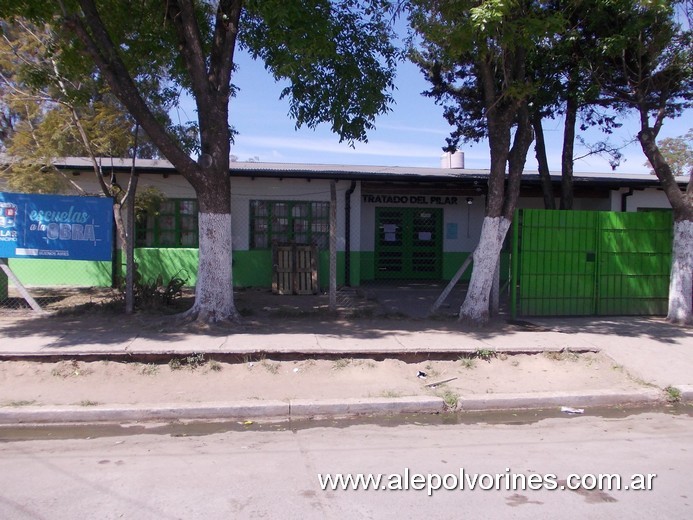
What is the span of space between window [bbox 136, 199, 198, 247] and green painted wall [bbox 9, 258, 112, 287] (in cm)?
119

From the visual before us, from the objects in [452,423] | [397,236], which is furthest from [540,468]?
[397,236]

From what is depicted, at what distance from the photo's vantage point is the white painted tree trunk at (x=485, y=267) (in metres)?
8.99

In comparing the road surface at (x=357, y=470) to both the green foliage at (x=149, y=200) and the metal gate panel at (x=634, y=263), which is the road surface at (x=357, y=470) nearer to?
the metal gate panel at (x=634, y=263)

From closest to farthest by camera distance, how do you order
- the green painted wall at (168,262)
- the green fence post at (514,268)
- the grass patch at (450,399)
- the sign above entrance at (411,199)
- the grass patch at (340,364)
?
the grass patch at (450,399) < the grass patch at (340,364) < the green fence post at (514,268) < the green painted wall at (168,262) < the sign above entrance at (411,199)

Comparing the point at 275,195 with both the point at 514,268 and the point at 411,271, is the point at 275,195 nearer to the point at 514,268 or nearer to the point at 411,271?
the point at 411,271

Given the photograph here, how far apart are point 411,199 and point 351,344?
9.15 m

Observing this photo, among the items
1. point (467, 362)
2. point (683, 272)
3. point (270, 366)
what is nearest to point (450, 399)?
point (467, 362)

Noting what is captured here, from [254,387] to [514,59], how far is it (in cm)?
652

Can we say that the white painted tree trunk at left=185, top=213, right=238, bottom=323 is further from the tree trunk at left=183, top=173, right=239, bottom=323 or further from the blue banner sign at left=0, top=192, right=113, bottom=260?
the blue banner sign at left=0, top=192, right=113, bottom=260

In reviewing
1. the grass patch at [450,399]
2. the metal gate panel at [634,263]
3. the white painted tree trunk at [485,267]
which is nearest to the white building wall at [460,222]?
the metal gate panel at [634,263]

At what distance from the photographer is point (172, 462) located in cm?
461

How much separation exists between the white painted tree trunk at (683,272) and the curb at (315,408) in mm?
3617

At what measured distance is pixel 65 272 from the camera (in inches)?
531

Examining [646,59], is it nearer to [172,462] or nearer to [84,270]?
[172,462]
